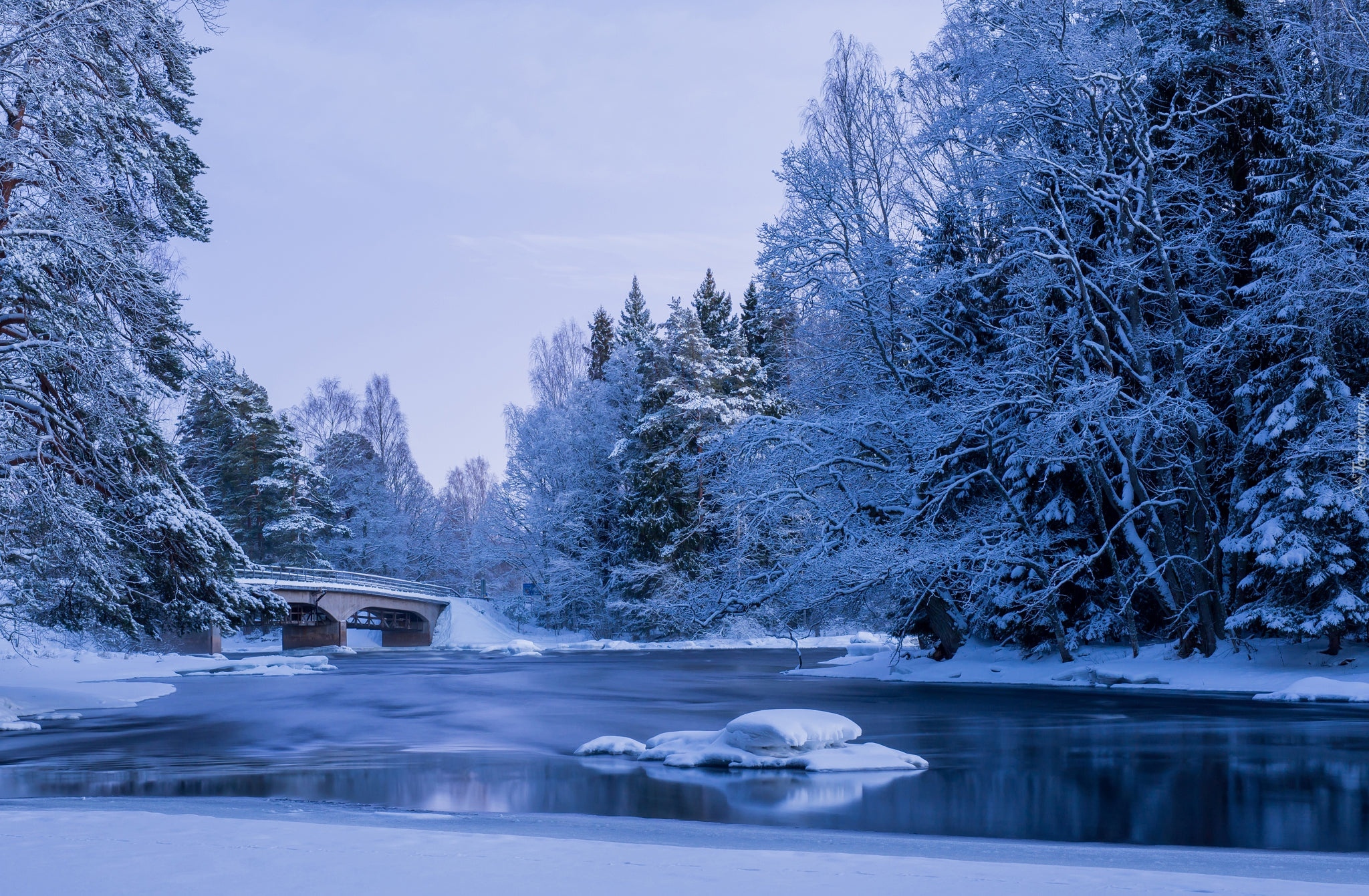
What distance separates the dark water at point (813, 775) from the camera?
9.00 meters

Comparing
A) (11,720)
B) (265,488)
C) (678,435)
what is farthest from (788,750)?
(265,488)

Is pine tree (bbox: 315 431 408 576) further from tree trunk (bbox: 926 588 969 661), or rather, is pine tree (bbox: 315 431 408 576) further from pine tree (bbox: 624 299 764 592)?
tree trunk (bbox: 926 588 969 661)

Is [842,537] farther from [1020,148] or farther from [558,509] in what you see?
[558,509]

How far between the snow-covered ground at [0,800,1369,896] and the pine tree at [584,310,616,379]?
66693 mm

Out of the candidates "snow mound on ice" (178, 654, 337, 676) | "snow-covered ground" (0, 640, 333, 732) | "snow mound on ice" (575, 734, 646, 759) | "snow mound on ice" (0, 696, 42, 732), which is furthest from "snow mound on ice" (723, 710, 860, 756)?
"snow mound on ice" (178, 654, 337, 676)

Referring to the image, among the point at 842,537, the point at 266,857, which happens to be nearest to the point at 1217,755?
the point at 266,857

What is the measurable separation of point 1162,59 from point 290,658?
3785cm

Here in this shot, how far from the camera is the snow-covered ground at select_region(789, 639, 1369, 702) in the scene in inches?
745

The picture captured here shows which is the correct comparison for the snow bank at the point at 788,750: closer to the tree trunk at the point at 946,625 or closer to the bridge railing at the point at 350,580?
the tree trunk at the point at 946,625

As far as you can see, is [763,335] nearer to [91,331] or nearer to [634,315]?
[634,315]

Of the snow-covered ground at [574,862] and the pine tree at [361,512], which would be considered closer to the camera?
the snow-covered ground at [574,862]

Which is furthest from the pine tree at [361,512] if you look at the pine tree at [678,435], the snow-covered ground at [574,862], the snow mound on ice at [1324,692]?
the snow-covered ground at [574,862]

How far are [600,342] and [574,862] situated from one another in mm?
73884

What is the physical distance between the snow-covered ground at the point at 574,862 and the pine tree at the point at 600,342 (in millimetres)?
66693
